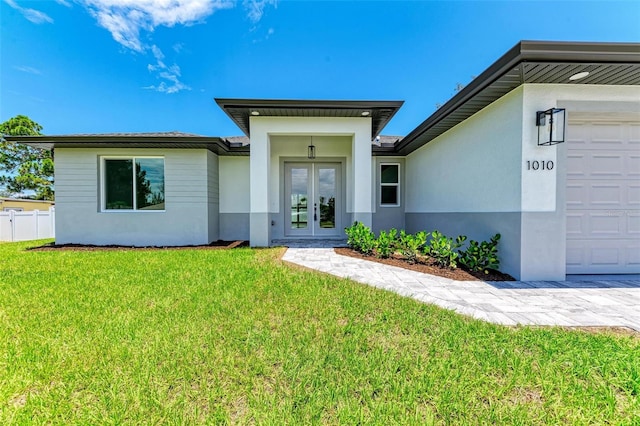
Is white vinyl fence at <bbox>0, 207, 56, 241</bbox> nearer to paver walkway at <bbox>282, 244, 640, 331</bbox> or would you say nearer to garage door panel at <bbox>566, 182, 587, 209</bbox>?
paver walkway at <bbox>282, 244, 640, 331</bbox>

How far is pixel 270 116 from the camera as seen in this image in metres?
7.18

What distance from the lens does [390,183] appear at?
10.2 m

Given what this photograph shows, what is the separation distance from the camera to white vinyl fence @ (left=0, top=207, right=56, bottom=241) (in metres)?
10.4

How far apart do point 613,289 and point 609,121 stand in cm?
300

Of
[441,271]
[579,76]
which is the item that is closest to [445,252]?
[441,271]

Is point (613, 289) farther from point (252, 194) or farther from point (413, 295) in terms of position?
point (252, 194)

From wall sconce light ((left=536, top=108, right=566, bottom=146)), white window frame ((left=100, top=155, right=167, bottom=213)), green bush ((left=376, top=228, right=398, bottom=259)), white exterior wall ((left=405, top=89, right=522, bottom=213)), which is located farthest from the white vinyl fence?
wall sconce light ((left=536, top=108, right=566, bottom=146))

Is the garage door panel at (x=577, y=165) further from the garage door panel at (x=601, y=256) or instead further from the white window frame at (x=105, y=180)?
the white window frame at (x=105, y=180)

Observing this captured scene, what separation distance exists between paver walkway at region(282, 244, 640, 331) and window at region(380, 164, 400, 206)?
527 cm

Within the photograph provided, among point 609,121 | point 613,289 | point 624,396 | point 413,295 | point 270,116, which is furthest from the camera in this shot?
point 270,116

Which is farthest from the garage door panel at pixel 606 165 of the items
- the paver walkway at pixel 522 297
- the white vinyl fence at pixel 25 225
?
the white vinyl fence at pixel 25 225

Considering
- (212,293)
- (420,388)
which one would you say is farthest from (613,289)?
(212,293)

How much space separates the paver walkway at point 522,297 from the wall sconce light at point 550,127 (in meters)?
2.40

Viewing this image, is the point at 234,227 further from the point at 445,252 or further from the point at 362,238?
the point at 445,252
